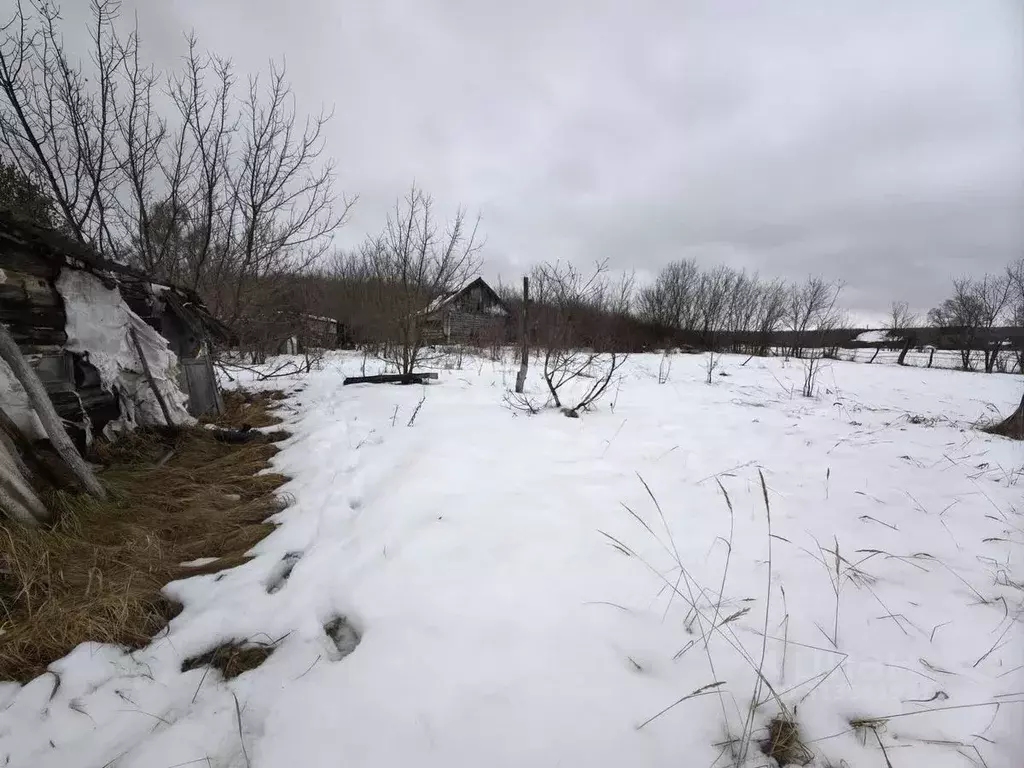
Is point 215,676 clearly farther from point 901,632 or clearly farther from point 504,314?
point 504,314

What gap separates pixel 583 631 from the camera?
1.61 metres

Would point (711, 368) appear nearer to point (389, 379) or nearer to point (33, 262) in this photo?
point (389, 379)

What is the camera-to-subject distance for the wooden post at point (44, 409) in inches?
94.7

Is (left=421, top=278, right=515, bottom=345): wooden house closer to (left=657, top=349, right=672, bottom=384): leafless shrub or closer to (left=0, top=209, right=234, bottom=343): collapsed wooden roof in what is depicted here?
(left=657, top=349, right=672, bottom=384): leafless shrub

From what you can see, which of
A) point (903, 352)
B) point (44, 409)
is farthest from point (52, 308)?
point (903, 352)

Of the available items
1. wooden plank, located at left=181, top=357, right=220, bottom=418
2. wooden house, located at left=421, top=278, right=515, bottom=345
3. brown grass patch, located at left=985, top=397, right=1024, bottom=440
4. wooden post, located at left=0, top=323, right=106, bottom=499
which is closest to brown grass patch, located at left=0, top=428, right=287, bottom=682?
wooden post, located at left=0, top=323, right=106, bottom=499

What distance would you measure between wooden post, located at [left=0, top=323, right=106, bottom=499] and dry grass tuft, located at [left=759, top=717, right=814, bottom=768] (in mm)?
4107

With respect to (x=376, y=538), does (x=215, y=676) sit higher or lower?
lower

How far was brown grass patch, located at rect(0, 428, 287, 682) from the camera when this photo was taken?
1.68 m

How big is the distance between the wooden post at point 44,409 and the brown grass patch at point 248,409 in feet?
7.70

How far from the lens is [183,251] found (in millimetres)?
7039

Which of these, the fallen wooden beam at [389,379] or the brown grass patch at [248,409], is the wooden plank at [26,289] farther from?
the fallen wooden beam at [389,379]

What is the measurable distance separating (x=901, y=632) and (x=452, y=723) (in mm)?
1852

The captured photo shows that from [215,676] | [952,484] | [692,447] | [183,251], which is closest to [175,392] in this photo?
[183,251]
